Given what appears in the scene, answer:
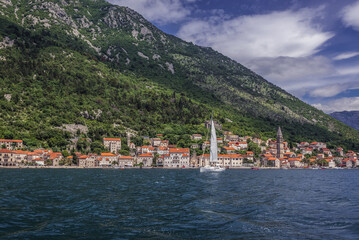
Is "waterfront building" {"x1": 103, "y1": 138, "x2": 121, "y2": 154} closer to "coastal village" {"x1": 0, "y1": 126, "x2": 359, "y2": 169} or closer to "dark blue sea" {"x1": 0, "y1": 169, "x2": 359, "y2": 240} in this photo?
"coastal village" {"x1": 0, "y1": 126, "x2": 359, "y2": 169}

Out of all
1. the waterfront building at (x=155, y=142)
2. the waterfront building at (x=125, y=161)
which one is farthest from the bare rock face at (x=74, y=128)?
the waterfront building at (x=155, y=142)

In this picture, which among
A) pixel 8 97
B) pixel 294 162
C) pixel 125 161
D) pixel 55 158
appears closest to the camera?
pixel 55 158

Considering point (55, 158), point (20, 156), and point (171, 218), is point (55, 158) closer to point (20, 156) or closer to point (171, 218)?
point (20, 156)

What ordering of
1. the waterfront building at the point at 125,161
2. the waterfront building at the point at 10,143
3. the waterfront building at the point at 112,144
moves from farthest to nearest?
the waterfront building at the point at 112,144 → the waterfront building at the point at 125,161 → the waterfront building at the point at 10,143

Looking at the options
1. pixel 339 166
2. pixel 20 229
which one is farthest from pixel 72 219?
pixel 339 166

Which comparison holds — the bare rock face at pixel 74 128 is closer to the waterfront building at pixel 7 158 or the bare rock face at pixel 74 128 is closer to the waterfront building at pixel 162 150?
the waterfront building at pixel 7 158

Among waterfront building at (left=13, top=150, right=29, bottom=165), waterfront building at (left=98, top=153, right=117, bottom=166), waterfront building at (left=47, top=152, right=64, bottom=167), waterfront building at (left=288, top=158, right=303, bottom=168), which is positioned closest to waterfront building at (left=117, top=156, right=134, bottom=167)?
waterfront building at (left=98, top=153, right=117, bottom=166)

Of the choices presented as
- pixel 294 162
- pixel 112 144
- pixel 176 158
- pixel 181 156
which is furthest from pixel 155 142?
pixel 294 162

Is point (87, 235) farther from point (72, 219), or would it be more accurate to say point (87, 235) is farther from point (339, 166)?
point (339, 166)
